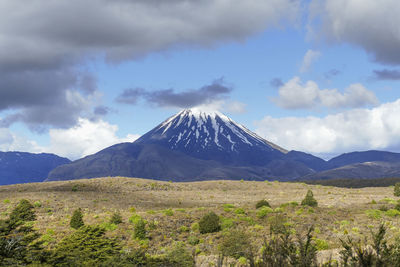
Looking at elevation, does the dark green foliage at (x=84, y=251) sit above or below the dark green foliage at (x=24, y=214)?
below

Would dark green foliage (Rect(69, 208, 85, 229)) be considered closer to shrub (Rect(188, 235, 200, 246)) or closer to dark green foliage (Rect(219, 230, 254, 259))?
shrub (Rect(188, 235, 200, 246))

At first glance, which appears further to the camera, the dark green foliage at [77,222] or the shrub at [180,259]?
the dark green foliage at [77,222]

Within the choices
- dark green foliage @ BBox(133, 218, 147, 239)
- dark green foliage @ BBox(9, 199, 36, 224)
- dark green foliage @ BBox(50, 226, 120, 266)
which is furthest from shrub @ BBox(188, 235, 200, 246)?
dark green foliage @ BBox(9, 199, 36, 224)

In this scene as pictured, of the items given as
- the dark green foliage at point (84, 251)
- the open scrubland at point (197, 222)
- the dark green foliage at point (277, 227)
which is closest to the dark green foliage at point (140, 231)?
the open scrubland at point (197, 222)

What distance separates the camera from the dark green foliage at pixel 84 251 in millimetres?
14039

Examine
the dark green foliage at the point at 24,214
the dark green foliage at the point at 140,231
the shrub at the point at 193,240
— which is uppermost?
the dark green foliage at the point at 24,214

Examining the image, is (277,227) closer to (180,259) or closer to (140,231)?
(180,259)

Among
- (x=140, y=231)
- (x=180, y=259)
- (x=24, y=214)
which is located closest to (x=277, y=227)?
(x=180, y=259)

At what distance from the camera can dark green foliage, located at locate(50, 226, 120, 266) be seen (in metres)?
14.0

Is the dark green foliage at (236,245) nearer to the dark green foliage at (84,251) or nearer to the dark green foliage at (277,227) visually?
the dark green foliage at (277,227)

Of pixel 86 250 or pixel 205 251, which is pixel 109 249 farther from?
pixel 205 251

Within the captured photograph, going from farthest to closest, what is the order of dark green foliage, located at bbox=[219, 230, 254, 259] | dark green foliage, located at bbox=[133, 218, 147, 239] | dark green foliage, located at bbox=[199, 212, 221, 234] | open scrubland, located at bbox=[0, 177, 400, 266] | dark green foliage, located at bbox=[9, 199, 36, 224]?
dark green foliage, located at bbox=[9, 199, 36, 224]
dark green foliage, located at bbox=[199, 212, 221, 234]
dark green foliage, located at bbox=[133, 218, 147, 239]
open scrubland, located at bbox=[0, 177, 400, 266]
dark green foliage, located at bbox=[219, 230, 254, 259]

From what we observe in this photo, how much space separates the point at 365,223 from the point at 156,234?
52.7 ft

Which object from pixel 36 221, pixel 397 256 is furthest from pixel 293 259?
pixel 36 221
